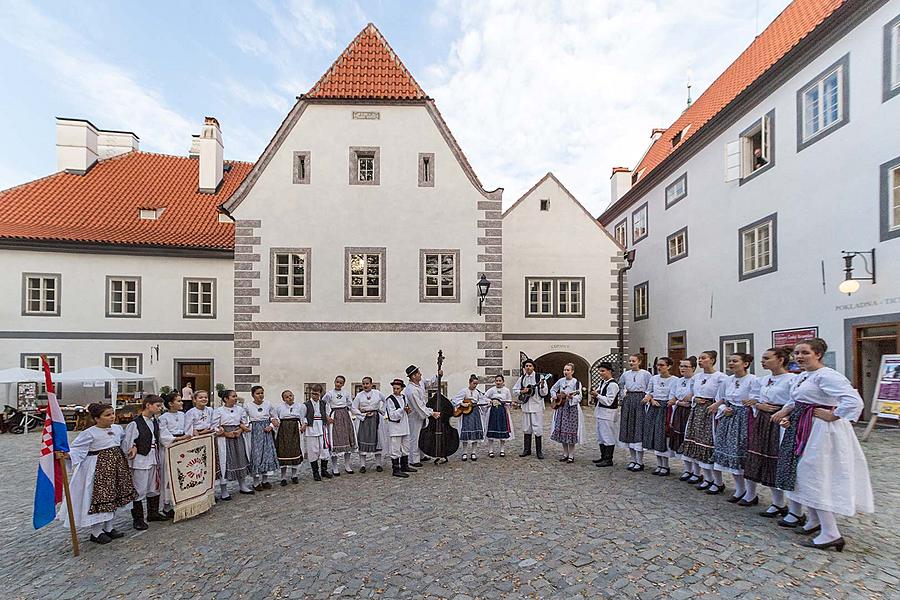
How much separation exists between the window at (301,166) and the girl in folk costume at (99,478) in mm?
11919

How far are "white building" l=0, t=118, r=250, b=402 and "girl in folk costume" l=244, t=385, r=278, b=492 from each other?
1334 cm

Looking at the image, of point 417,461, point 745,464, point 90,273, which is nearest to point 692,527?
point 745,464

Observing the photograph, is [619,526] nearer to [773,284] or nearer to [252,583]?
[252,583]

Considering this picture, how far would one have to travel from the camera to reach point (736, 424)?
22.9ft

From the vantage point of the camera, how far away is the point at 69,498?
593 centimetres

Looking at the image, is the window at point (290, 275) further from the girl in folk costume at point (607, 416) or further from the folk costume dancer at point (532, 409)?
the girl in folk costume at point (607, 416)

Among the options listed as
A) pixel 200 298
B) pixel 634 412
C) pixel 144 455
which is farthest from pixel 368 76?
pixel 144 455

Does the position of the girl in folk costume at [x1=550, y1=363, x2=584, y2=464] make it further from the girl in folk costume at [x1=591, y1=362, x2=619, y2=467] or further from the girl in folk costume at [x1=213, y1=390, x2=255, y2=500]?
the girl in folk costume at [x1=213, y1=390, x2=255, y2=500]

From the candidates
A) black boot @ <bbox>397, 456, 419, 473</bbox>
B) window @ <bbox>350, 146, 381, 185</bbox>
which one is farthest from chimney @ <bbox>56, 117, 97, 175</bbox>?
black boot @ <bbox>397, 456, 419, 473</bbox>

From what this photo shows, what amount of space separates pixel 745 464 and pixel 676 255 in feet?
50.9

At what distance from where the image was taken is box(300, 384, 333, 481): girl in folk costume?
9125 millimetres

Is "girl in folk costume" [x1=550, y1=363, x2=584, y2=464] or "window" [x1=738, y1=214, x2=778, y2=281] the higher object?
"window" [x1=738, y1=214, x2=778, y2=281]

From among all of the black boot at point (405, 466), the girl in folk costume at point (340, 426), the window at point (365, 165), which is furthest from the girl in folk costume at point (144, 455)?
the window at point (365, 165)

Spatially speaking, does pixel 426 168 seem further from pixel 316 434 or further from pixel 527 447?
pixel 316 434
